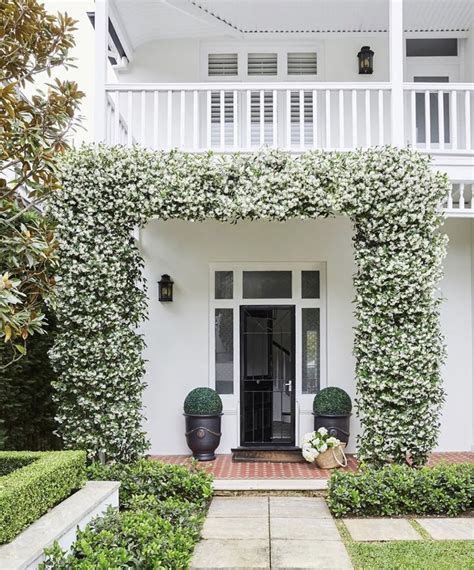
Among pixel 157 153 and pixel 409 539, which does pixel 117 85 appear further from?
pixel 409 539

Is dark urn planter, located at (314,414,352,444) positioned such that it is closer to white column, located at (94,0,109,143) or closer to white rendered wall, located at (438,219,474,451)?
white rendered wall, located at (438,219,474,451)

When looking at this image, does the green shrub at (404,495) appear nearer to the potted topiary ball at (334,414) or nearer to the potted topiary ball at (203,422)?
the potted topiary ball at (334,414)

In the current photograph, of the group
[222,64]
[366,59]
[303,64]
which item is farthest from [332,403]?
[222,64]

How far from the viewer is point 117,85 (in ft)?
24.9

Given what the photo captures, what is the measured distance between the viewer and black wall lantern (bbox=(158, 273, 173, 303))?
9062 millimetres

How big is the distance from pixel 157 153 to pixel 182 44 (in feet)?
11.5

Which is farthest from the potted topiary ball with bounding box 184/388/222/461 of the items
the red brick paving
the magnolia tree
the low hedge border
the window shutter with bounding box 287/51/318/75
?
the window shutter with bounding box 287/51/318/75

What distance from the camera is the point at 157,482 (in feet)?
21.6

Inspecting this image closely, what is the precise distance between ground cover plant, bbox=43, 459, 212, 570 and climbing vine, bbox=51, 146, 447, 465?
1.62 feet

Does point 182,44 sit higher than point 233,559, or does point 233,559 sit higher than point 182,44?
point 182,44

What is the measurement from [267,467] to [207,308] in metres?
2.42

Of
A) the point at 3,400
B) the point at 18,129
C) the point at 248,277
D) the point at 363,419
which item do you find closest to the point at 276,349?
the point at 248,277

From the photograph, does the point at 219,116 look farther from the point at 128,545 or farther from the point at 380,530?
the point at 128,545

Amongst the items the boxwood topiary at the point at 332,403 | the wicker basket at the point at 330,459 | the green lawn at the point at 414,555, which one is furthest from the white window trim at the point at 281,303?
the green lawn at the point at 414,555
